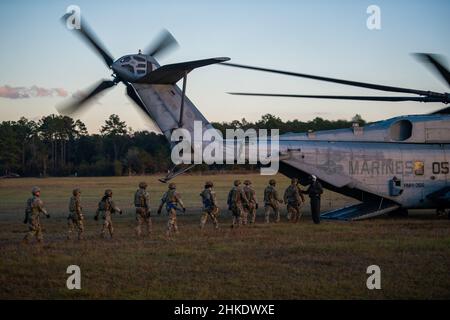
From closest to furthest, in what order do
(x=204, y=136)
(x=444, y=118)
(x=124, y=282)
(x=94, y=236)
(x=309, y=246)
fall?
(x=124, y=282), (x=309, y=246), (x=94, y=236), (x=204, y=136), (x=444, y=118)

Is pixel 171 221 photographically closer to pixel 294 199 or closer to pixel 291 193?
pixel 291 193

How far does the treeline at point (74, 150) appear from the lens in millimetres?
80312

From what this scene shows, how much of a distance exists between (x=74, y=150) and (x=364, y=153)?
83709 millimetres

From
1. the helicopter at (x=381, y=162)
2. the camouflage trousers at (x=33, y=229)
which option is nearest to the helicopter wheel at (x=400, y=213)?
the helicopter at (x=381, y=162)

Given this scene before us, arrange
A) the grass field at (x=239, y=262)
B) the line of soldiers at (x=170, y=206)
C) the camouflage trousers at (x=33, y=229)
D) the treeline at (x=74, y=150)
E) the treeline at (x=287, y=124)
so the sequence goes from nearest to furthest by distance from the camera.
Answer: the grass field at (x=239, y=262), the camouflage trousers at (x=33, y=229), the line of soldiers at (x=170, y=206), the treeline at (x=287, y=124), the treeline at (x=74, y=150)

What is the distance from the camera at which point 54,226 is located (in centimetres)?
2005

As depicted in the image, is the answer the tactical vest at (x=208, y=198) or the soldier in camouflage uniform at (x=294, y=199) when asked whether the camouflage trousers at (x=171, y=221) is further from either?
the soldier in camouflage uniform at (x=294, y=199)

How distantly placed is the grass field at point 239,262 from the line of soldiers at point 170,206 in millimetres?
450

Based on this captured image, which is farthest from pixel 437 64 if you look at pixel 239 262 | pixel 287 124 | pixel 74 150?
pixel 74 150

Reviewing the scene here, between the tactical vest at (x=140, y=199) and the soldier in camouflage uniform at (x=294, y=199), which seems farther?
the soldier in camouflage uniform at (x=294, y=199)
